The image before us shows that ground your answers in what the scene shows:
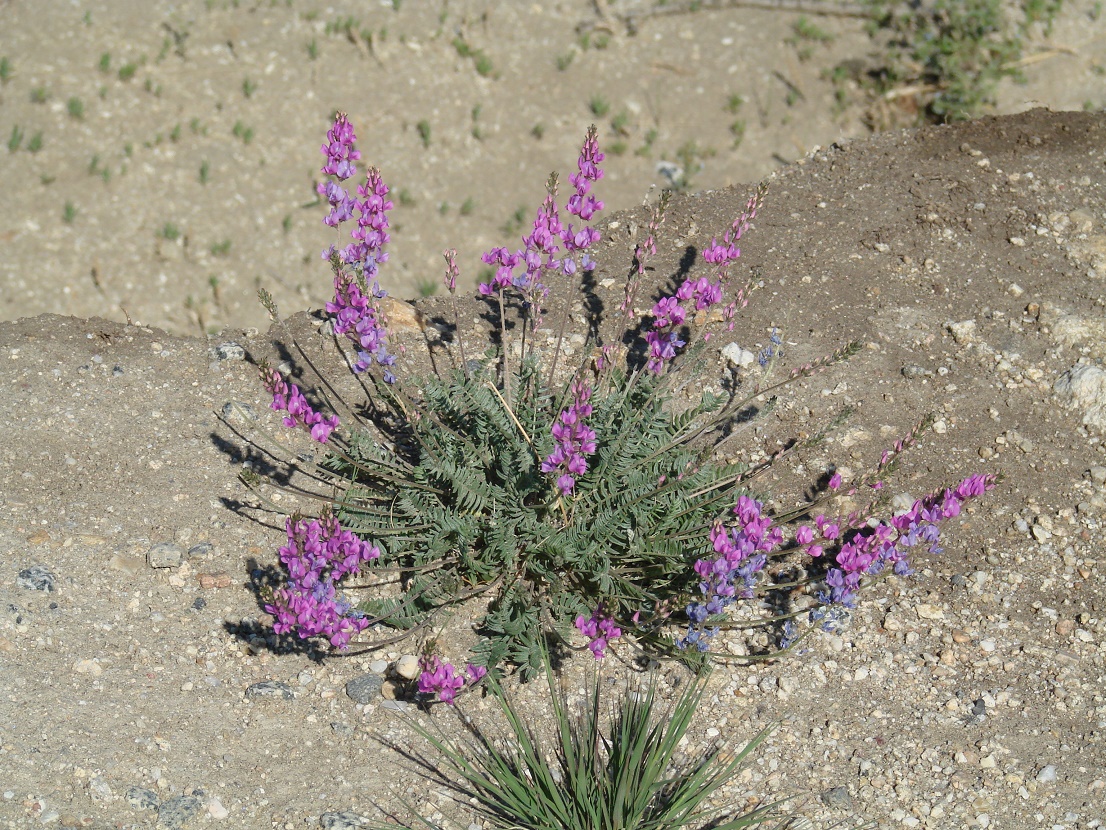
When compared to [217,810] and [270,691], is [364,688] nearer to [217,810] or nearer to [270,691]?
[270,691]

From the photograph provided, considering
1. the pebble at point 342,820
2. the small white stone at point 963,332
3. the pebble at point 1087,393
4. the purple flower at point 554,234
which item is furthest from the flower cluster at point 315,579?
the pebble at point 1087,393

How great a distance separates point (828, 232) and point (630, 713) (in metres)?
3.24

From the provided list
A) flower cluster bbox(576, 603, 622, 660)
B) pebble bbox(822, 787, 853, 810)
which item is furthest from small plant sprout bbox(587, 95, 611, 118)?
pebble bbox(822, 787, 853, 810)

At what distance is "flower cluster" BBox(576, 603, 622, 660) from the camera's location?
373 centimetres

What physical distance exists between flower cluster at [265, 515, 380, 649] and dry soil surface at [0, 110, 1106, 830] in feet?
1.78

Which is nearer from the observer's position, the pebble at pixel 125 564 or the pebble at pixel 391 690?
the pebble at pixel 391 690

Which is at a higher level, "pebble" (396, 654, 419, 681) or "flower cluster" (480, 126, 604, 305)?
"flower cluster" (480, 126, 604, 305)

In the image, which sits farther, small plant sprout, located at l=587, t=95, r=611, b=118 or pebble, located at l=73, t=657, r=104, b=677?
small plant sprout, located at l=587, t=95, r=611, b=118

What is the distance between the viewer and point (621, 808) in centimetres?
331

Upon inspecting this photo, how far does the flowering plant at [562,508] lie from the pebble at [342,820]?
1.50ft

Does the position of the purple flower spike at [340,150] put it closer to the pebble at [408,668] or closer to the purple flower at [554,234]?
the purple flower at [554,234]

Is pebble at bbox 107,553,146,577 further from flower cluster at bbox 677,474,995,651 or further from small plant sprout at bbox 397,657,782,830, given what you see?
flower cluster at bbox 677,474,995,651

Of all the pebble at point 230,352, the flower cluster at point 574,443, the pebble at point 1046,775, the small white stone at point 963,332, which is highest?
the flower cluster at point 574,443

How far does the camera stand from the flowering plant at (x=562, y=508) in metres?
3.78
